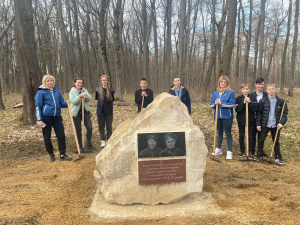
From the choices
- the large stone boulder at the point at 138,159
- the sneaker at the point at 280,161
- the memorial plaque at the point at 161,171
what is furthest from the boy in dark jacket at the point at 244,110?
the memorial plaque at the point at 161,171

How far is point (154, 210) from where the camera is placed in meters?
3.20

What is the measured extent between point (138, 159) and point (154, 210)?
0.79 m

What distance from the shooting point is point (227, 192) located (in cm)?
370

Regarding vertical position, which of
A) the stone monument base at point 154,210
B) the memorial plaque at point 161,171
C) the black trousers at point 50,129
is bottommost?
the stone monument base at point 154,210

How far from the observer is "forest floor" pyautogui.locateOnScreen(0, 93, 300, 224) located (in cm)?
296

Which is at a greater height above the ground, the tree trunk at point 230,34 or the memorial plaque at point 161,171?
the tree trunk at point 230,34

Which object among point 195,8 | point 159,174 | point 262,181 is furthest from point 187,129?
point 195,8

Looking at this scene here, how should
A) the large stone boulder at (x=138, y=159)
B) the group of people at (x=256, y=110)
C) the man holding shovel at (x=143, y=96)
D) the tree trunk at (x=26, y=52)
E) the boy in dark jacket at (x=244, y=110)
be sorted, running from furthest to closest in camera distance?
the tree trunk at (x=26, y=52)
the man holding shovel at (x=143, y=96)
the boy in dark jacket at (x=244, y=110)
the group of people at (x=256, y=110)
the large stone boulder at (x=138, y=159)

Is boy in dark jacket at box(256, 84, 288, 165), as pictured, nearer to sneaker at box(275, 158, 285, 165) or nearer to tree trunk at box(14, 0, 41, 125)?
sneaker at box(275, 158, 285, 165)

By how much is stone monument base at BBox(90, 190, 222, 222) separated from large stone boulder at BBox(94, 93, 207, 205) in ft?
0.31

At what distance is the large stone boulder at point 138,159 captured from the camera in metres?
3.27

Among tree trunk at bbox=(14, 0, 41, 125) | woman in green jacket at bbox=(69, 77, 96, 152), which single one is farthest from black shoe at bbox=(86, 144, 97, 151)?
tree trunk at bbox=(14, 0, 41, 125)

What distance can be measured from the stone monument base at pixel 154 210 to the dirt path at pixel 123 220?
8 centimetres

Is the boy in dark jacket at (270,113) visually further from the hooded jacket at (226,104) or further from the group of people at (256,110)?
the hooded jacket at (226,104)
